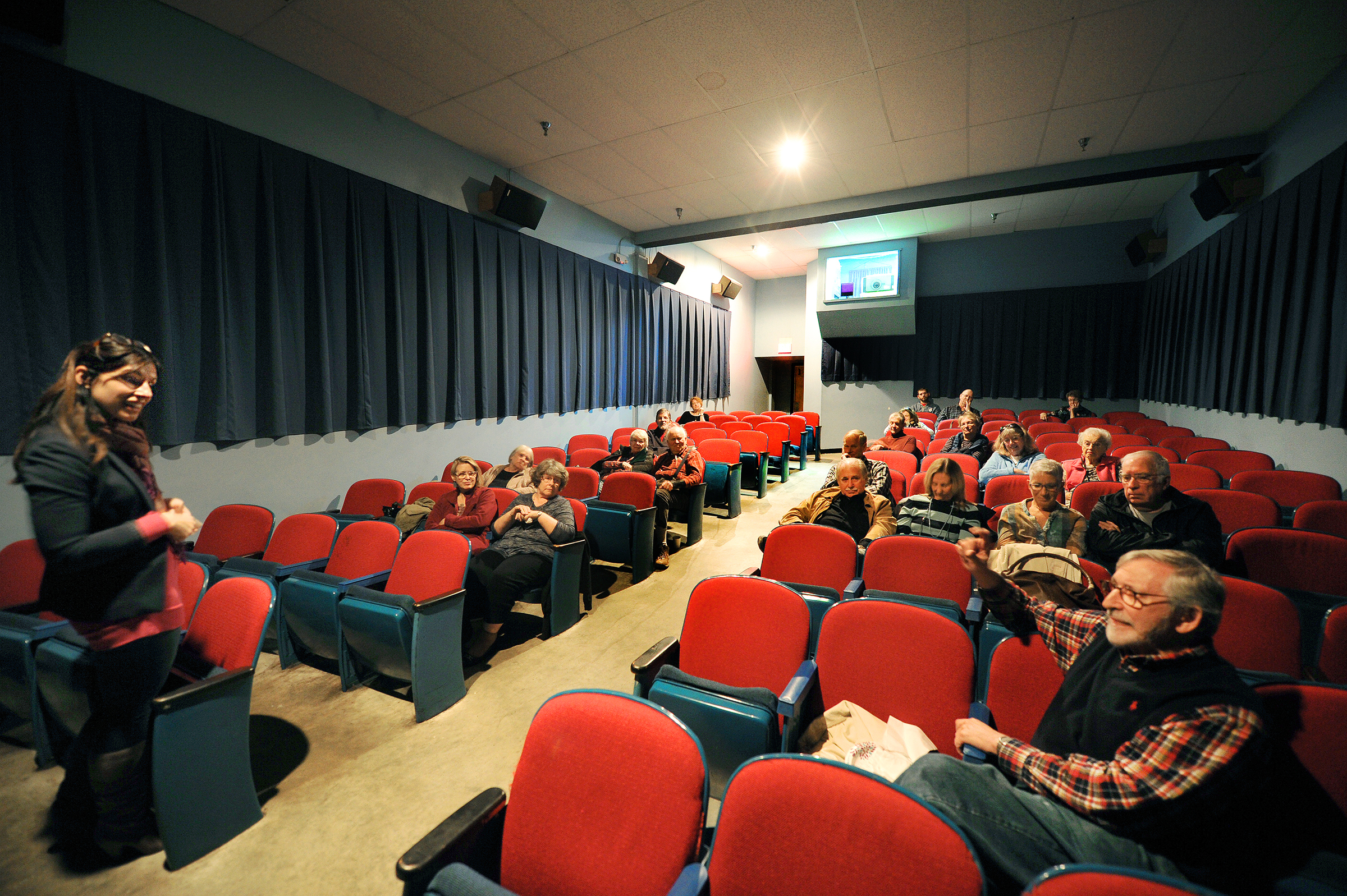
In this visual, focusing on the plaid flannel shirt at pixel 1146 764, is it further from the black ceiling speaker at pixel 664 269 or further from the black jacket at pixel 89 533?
the black ceiling speaker at pixel 664 269

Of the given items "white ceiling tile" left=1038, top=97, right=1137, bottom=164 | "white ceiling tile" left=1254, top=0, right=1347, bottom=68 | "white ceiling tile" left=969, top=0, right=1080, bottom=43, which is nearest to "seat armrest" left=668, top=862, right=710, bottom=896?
"white ceiling tile" left=969, top=0, right=1080, bottom=43

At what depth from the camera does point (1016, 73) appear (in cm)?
423

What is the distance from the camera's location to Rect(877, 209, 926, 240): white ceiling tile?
838 cm

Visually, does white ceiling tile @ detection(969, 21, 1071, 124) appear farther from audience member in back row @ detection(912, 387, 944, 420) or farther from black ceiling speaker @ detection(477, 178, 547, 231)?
audience member in back row @ detection(912, 387, 944, 420)

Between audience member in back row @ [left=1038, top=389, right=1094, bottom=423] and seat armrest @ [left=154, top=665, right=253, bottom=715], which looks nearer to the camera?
seat armrest @ [left=154, top=665, right=253, bottom=715]

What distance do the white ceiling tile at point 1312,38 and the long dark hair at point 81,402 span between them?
670 cm

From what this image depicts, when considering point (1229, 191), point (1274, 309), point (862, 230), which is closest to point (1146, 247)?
point (1229, 191)

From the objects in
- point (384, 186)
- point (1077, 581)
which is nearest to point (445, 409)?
point (384, 186)

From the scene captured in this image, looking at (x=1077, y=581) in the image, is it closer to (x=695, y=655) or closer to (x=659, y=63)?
(x=695, y=655)

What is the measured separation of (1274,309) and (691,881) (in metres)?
6.75

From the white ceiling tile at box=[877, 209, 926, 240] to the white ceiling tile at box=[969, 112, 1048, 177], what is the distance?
1875mm

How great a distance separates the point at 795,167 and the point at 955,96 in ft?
6.22

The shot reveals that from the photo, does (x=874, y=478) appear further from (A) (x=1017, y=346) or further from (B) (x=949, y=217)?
(A) (x=1017, y=346)

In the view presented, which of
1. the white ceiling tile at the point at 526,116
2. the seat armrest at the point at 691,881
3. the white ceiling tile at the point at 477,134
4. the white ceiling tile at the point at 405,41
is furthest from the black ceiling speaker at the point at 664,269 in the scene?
the seat armrest at the point at 691,881
